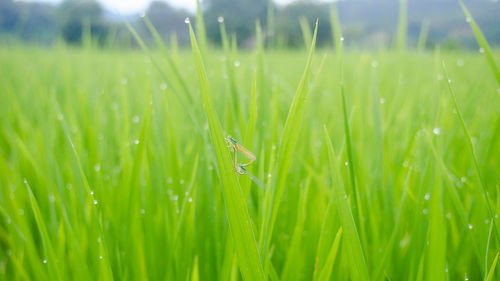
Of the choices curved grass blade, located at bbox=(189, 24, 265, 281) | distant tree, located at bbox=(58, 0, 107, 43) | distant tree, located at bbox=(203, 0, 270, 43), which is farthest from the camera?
distant tree, located at bbox=(58, 0, 107, 43)

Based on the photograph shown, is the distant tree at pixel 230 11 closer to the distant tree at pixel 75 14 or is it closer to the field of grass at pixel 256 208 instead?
the distant tree at pixel 75 14

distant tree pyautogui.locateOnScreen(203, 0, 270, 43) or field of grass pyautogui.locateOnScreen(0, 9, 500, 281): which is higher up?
distant tree pyautogui.locateOnScreen(203, 0, 270, 43)

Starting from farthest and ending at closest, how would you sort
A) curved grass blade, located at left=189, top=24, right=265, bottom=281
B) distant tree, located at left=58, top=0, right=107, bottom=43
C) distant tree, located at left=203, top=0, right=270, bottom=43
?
distant tree, located at left=58, top=0, right=107, bottom=43
distant tree, located at left=203, top=0, right=270, bottom=43
curved grass blade, located at left=189, top=24, right=265, bottom=281

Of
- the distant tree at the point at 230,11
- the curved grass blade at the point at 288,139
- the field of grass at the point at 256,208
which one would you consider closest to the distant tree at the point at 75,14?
the distant tree at the point at 230,11

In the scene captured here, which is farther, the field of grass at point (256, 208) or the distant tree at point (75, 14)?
the distant tree at point (75, 14)

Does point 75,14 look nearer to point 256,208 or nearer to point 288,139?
point 256,208

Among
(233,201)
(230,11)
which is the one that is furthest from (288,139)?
(230,11)

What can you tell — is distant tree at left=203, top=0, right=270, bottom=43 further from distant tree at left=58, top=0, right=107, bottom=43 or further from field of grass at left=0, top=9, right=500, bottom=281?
field of grass at left=0, top=9, right=500, bottom=281

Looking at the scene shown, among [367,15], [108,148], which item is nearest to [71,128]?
[108,148]

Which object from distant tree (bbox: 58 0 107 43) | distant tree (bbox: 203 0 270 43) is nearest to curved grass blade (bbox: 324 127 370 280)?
distant tree (bbox: 203 0 270 43)
